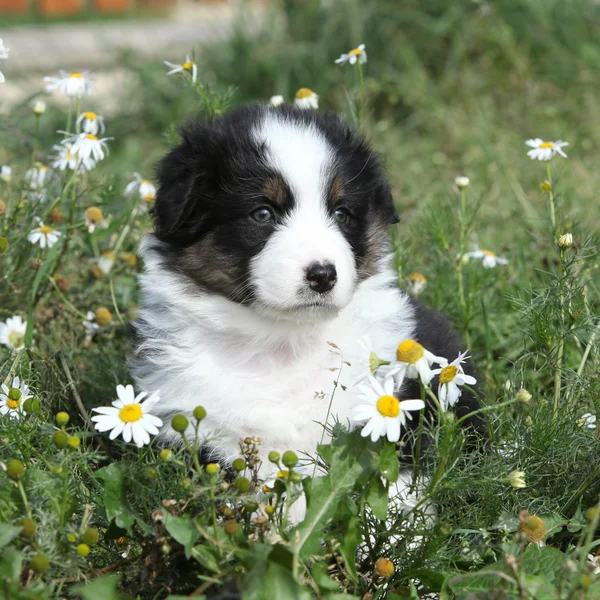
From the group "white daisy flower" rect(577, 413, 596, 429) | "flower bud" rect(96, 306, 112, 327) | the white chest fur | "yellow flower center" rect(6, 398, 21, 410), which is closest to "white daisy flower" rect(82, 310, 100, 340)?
"flower bud" rect(96, 306, 112, 327)

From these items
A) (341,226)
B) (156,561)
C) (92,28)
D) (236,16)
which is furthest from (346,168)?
(92,28)

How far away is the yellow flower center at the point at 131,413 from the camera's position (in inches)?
97.7

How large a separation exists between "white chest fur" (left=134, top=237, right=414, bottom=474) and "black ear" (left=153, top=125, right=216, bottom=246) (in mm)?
164

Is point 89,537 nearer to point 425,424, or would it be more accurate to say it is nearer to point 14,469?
point 14,469

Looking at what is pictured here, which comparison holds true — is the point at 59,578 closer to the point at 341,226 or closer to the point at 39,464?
the point at 39,464

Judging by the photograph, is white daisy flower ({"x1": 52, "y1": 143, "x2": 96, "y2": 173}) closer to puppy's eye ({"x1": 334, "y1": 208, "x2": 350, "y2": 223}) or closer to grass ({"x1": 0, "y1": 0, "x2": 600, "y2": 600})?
grass ({"x1": 0, "y1": 0, "x2": 600, "y2": 600})

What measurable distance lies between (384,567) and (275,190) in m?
1.25

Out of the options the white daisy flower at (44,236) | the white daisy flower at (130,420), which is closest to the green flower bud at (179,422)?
the white daisy flower at (130,420)

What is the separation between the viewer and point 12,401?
266cm

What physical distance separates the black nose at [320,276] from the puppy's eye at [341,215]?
344 millimetres

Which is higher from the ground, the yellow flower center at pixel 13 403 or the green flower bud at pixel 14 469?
the green flower bud at pixel 14 469

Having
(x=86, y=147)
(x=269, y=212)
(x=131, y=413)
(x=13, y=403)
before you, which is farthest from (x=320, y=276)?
(x=86, y=147)

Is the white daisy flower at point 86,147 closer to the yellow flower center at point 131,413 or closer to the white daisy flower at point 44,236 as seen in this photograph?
the white daisy flower at point 44,236

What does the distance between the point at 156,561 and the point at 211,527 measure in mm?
196
